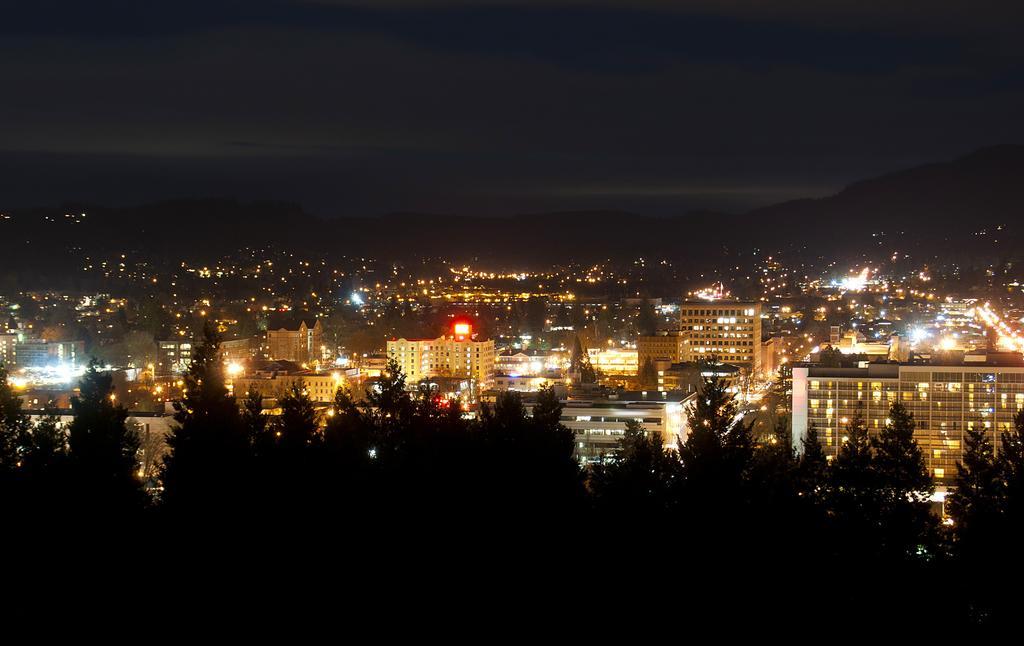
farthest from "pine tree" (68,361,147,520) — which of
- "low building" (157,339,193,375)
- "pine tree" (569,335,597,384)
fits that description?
"low building" (157,339,193,375)

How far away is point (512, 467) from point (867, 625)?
4.05m

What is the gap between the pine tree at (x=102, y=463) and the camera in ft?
40.8

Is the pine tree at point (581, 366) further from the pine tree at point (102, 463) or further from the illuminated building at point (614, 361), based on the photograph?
the pine tree at point (102, 463)

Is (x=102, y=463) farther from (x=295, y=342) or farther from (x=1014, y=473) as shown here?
(x=295, y=342)

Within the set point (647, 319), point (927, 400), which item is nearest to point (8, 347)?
point (647, 319)

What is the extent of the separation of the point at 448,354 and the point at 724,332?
11.1 meters

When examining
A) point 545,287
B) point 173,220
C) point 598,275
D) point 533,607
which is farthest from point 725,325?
point 173,220

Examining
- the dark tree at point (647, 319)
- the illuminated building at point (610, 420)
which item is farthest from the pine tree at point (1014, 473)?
the dark tree at point (647, 319)

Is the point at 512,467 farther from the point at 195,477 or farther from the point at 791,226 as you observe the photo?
the point at 791,226

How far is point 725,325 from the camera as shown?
167 ft

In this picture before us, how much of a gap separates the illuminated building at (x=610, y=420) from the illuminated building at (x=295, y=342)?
2519cm

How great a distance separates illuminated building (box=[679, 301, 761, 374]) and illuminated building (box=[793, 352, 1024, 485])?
24.4 meters

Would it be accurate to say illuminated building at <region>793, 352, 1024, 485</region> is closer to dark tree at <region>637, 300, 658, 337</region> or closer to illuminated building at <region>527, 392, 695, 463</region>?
illuminated building at <region>527, 392, 695, 463</region>

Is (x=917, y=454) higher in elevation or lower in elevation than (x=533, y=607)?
higher
